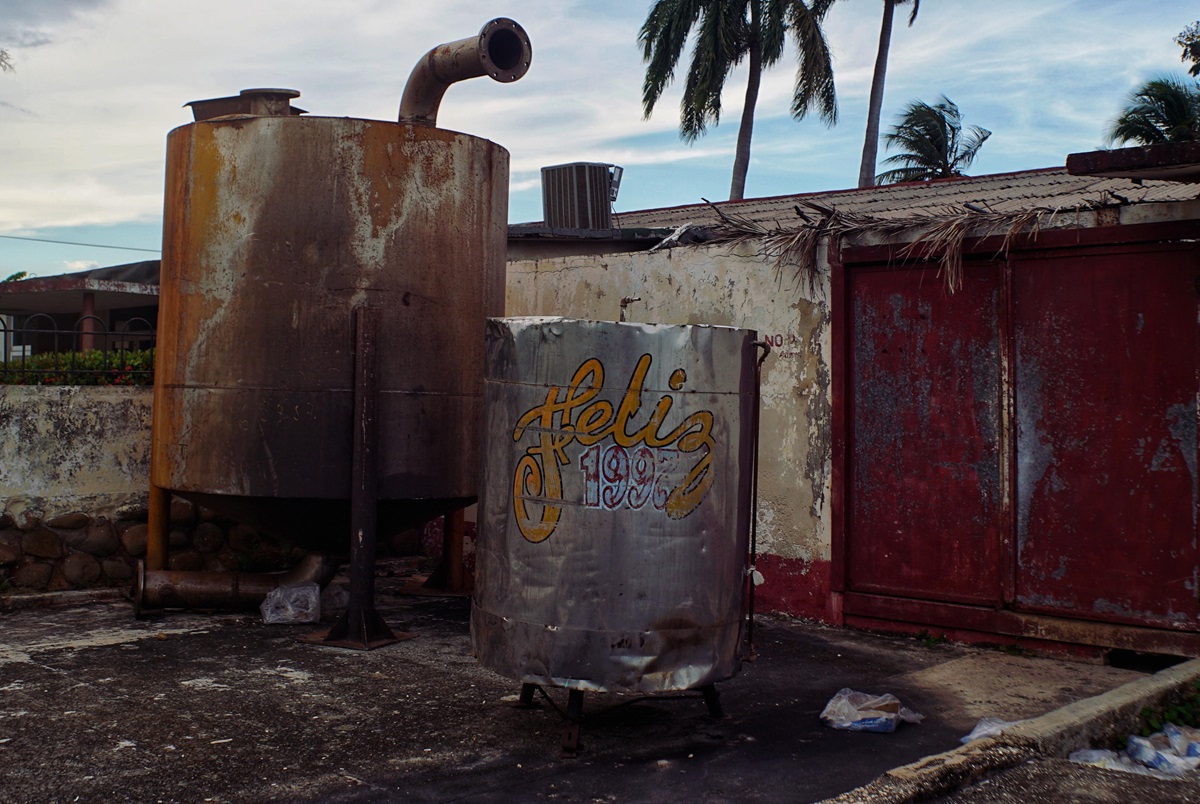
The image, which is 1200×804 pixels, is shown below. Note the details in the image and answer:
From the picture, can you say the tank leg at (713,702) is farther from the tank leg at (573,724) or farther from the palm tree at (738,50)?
the palm tree at (738,50)

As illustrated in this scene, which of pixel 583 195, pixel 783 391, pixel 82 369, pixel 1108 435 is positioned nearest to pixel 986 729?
pixel 1108 435

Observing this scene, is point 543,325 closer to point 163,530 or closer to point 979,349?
point 979,349

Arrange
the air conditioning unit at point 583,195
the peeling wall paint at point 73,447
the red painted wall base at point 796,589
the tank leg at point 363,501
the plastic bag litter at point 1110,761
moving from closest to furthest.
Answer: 1. the plastic bag litter at point 1110,761
2. the tank leg at point 363,501
3. the red painted wall base at point 796,589
4. the peeling wall paint at point 73,447
5. the air conditioning unit at point 583,195

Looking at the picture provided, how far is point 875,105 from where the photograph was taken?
26.3 metres

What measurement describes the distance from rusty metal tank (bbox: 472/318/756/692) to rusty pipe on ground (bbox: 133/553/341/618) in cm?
294

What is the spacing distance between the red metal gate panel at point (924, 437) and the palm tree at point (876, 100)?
782 inches

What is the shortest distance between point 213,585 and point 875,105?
23.2 m

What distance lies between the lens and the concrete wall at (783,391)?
708 centimetres

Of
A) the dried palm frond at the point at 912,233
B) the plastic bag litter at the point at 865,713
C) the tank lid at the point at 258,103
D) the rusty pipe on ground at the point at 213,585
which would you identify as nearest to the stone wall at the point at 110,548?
the rusty pipe on ground at the point at 213,585

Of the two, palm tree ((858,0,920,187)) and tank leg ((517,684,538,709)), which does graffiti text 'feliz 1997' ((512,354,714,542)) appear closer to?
tank leg ((517,684,538,709))

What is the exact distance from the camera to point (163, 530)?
23.3 ft

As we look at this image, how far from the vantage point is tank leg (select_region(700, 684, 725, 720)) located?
4.74 m

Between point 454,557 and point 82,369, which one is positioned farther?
point 454,557

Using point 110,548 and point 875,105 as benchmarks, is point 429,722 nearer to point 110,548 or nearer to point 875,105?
point 110,548
